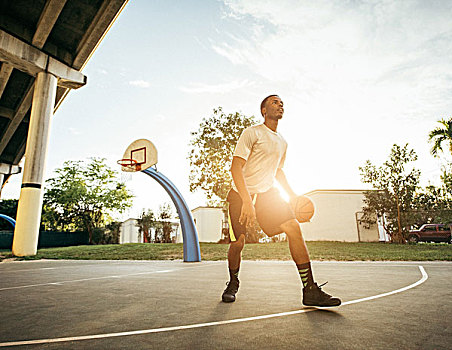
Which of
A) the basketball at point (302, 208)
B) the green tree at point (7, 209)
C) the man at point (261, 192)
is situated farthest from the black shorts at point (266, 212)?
the green tree at point (7, 209)

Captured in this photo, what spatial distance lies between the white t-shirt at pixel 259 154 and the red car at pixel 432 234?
67.3 ft

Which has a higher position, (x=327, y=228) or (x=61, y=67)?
(x=61, y=67)

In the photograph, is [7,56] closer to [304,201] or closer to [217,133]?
[217,133]

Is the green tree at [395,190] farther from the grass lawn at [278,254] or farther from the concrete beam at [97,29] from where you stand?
the concrete beam at [97,29]

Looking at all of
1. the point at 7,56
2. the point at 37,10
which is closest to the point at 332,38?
the point at 37,10

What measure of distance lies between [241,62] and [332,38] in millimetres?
3411

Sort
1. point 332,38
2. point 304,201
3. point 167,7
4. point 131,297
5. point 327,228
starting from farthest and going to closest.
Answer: point 327,228 → point 167,7 → point 332,38 → point 304,201 → point 131,297

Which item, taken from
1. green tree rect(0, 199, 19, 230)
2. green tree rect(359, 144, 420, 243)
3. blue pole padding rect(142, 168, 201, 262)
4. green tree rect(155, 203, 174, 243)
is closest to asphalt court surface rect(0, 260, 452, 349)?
blue pole padding rect(142, 168, 201, 262)

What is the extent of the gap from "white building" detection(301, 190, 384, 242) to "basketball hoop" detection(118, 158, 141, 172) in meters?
13.4

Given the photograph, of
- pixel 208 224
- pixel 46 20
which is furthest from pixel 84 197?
pixel 46 20

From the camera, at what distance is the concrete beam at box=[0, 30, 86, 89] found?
11680 millimetres

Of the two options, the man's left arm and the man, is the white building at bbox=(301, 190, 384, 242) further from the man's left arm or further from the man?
the man

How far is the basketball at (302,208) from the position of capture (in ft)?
9.81

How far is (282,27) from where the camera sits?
8523 mm
